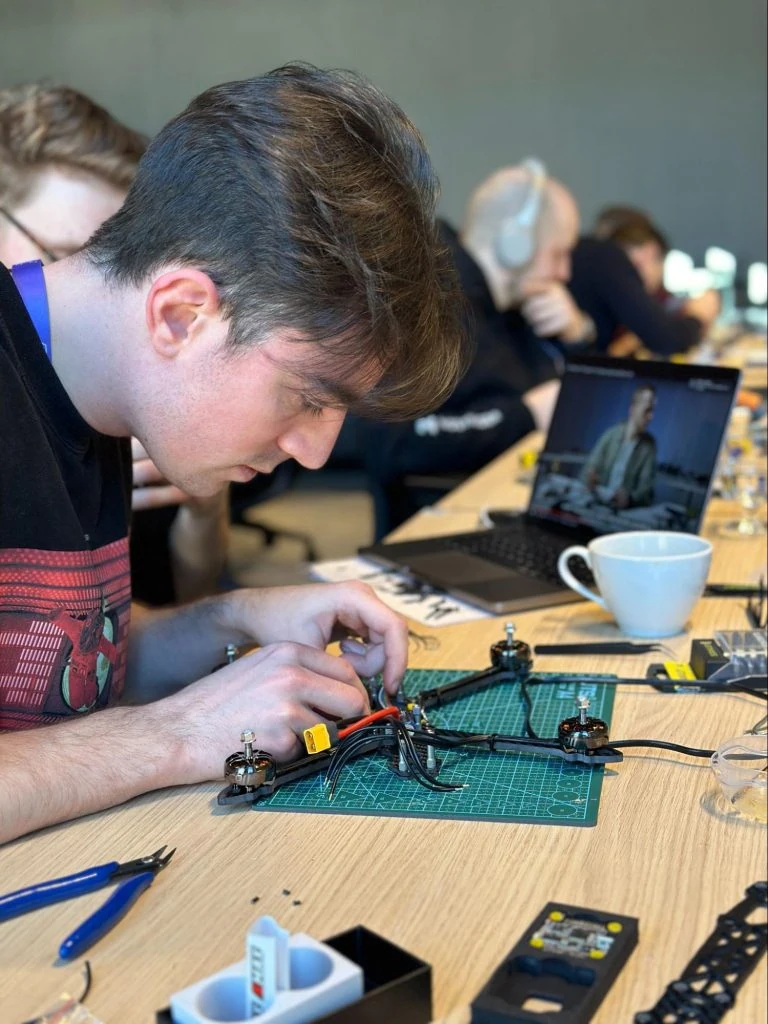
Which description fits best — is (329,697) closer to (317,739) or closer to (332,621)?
(317,739)

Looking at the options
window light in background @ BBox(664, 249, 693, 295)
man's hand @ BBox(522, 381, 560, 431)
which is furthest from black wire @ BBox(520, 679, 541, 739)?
window light in background @ BBox(664, 249, 693, 295)

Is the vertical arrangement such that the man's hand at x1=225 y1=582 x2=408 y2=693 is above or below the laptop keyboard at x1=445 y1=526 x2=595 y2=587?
above

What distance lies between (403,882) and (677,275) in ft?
16.3

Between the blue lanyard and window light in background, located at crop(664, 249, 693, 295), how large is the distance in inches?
178

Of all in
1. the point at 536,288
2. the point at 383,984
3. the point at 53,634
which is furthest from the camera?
the point at 536,288

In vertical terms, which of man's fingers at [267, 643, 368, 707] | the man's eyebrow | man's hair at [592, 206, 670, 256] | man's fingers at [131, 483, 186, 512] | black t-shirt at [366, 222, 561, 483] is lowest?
black t-shirt at [366, 222, 561, 483]

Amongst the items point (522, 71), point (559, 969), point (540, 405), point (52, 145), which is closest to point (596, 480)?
point (52, 145)

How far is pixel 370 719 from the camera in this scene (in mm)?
1064

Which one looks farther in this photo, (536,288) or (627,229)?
(627,229)

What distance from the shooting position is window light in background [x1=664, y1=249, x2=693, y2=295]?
5363mm

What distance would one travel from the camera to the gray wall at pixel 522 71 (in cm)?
620

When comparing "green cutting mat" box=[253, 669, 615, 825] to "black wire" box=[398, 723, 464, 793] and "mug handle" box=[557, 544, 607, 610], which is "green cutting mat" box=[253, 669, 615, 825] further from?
"mug handle" box=[557, 544, 607, 610]

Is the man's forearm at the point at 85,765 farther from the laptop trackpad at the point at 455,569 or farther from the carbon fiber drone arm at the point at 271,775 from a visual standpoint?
the laptop trackpad at the point at 455,569

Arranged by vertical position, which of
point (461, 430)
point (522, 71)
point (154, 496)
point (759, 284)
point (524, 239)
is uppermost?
point (522, 71)
